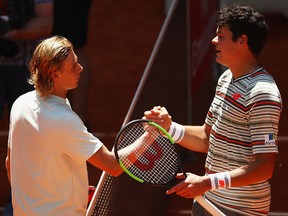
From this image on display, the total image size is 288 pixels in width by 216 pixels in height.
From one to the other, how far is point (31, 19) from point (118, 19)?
5.68 meters

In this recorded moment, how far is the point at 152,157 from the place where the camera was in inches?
174

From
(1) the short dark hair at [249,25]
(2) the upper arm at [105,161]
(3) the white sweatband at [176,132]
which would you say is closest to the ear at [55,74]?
(2) the upper arm at [105,161]

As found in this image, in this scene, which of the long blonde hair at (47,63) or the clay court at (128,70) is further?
the clay court at (128,70)

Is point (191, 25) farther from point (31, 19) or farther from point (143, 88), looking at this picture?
point (143, 88)

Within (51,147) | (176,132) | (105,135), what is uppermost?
(51,147)

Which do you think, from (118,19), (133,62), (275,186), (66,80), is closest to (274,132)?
(66,80)

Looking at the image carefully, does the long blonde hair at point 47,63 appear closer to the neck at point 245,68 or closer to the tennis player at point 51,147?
the tennis player at point 51,147

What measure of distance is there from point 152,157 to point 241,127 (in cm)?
46

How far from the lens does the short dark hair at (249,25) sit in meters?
4.37

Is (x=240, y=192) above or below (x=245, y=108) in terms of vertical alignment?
below

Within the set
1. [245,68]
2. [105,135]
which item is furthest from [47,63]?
[105,135]

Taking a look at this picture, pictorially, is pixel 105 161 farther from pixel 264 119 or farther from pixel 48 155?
pixel 264 119

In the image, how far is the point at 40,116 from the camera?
4.31 meters

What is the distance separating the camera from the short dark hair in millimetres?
4371
